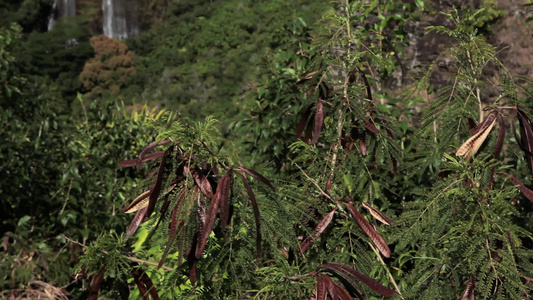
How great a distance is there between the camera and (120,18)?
1881 cm

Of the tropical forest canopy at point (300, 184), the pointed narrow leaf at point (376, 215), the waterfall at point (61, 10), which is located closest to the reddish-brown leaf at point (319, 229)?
the tropical forest canopy at point (300, 184)

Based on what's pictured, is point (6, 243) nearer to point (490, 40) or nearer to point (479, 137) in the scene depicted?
point (479, 137)

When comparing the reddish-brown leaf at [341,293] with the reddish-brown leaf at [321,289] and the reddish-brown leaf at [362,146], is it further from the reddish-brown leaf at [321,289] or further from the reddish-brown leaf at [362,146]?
the reddish-brown leaf at [362,146]

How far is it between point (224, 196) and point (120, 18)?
18538mm

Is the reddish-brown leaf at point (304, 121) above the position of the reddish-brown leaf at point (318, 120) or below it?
below

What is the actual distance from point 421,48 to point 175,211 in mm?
9557

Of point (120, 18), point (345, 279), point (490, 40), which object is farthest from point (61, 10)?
point (345, 279)

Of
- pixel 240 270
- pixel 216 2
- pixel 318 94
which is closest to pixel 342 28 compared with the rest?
pixel 318 94

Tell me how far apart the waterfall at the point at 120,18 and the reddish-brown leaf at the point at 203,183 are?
18.2 meters

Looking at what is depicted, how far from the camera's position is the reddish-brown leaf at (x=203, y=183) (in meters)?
1.31

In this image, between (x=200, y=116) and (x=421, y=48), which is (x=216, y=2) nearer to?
(x=200, y=116)

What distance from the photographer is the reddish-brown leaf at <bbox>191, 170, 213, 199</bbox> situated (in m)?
1.31

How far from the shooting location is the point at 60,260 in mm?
3918

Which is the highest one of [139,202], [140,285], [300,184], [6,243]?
[139,202]
